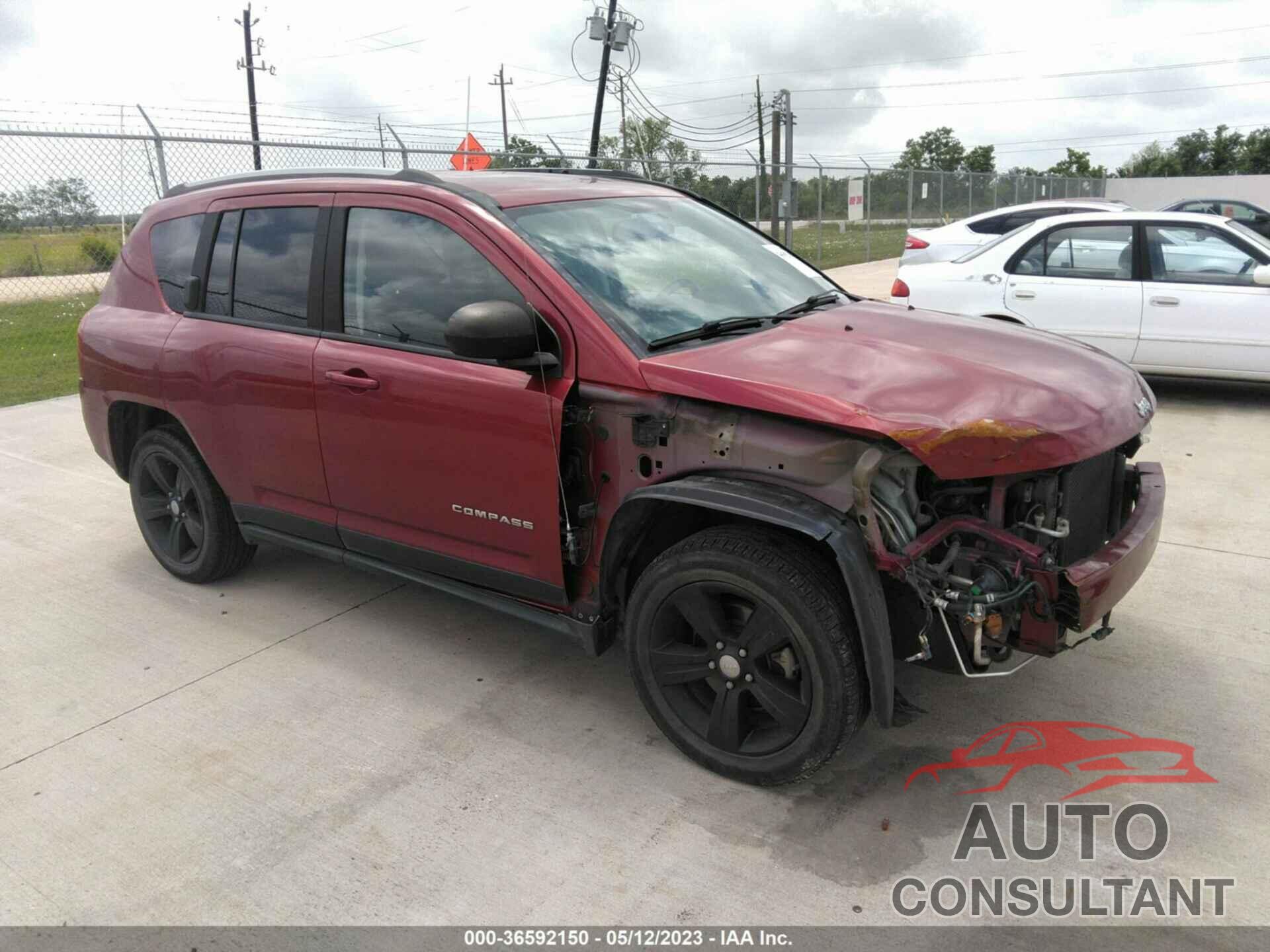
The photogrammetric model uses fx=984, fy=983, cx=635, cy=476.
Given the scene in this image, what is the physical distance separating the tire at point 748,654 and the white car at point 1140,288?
5070 mm

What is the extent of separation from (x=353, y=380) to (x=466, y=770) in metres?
1.48

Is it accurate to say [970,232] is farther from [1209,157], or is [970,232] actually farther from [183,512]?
[1209,157]

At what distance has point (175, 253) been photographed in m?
4.50

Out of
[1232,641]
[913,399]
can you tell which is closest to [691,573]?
[913,399]

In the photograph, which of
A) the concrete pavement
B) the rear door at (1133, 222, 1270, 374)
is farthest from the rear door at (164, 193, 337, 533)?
the concrete pavement

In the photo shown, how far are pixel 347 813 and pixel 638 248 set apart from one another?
2.17m

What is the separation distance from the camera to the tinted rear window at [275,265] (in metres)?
3.91

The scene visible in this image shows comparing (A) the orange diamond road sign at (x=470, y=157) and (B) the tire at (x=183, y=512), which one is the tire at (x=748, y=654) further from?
(A) the orange diamond road sign at (x=470, y=157)

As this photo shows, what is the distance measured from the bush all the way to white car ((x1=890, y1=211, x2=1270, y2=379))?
31.3 ft

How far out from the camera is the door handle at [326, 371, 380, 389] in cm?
362

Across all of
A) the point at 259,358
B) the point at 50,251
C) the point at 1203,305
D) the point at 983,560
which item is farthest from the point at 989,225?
the point at 50,251

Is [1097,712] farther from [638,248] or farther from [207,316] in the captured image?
[207,316]

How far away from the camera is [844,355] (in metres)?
3.10

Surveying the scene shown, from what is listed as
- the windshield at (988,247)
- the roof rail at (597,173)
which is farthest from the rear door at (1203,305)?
the roof rail at (597,173)
